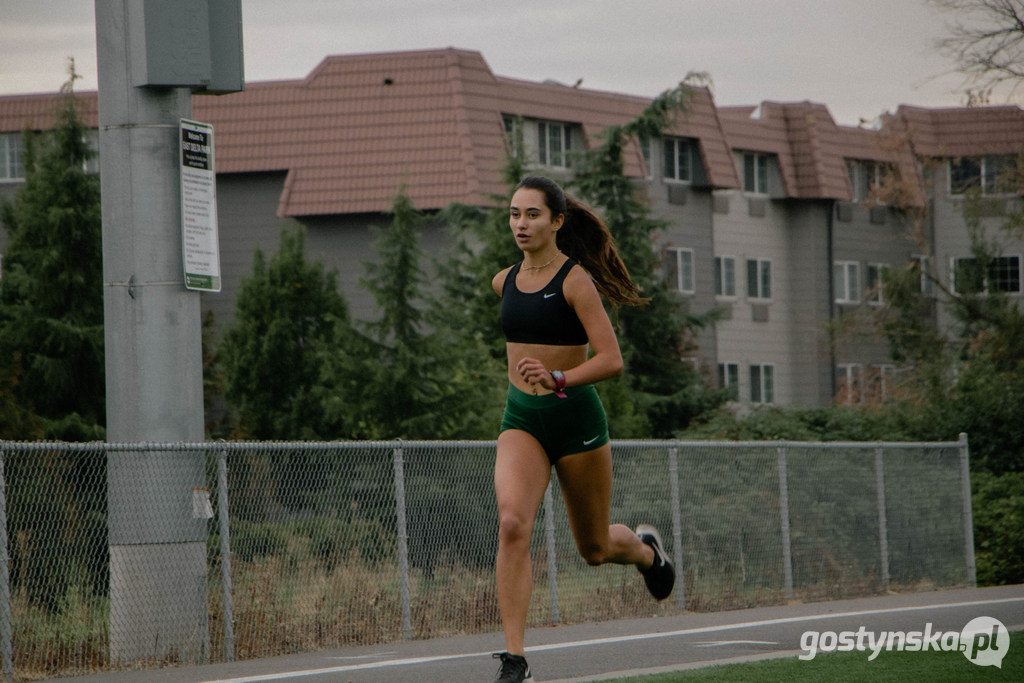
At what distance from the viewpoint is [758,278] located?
4844cm

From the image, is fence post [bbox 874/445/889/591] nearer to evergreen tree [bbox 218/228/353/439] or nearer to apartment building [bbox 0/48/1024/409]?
apartment building [bbox 0/48/1024/409]

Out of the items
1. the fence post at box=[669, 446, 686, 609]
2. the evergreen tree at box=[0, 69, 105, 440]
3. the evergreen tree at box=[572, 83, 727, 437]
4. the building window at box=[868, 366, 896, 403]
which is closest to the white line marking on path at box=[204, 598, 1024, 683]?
the fence post at box=[669, 446, 686, 609]

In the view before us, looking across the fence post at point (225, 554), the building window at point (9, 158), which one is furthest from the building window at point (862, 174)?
the fence post at point (225, 554)

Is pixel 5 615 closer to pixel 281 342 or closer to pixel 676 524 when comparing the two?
pixel 676 524

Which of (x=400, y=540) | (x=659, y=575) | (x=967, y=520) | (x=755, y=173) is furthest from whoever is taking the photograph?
(x=755, y=173)

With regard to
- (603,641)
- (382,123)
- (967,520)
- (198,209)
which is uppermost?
A: (382,123)

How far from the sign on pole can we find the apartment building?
17975 mm

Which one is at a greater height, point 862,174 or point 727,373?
point 862,174

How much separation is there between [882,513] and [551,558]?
497cm

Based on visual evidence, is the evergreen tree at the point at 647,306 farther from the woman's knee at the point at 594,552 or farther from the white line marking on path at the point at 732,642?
the woman's knee at the point at 594,552

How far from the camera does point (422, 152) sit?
37.4 m

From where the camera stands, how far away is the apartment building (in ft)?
124

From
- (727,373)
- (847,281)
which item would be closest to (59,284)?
(727,373)

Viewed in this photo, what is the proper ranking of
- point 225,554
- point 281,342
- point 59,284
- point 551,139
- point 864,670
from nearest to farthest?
point 864,670
point 225,554
point 59,284
point 281,342
point 551,139
